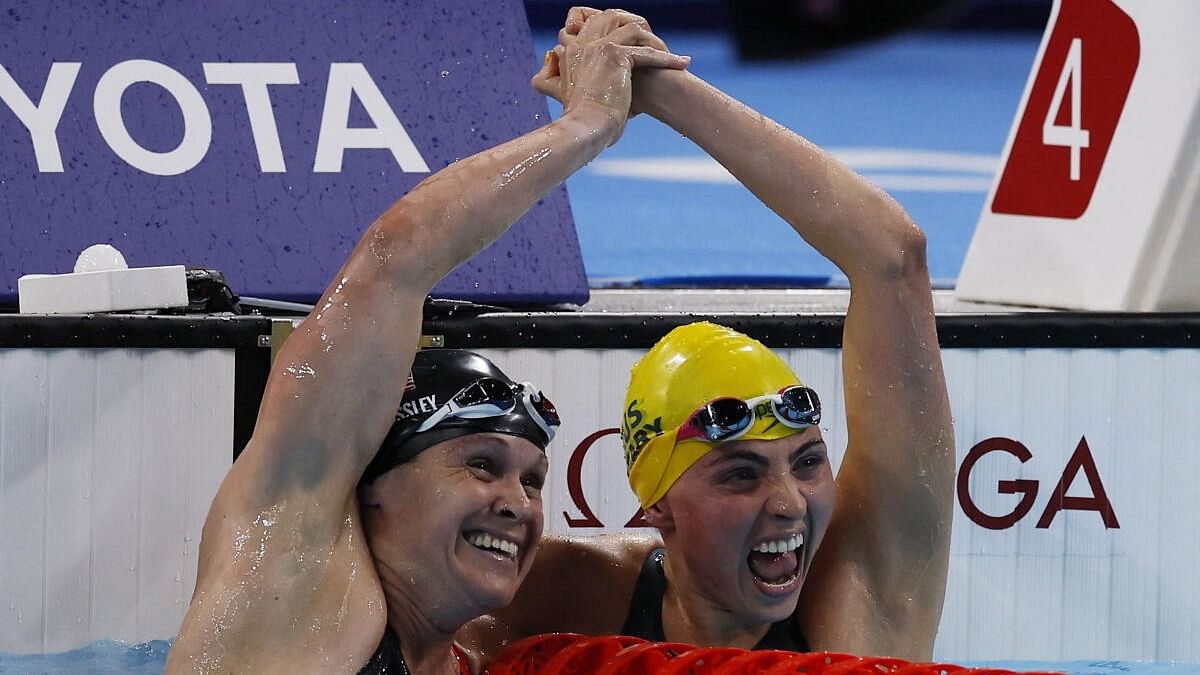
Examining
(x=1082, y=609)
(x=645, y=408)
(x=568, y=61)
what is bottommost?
(x=1082, y=609)

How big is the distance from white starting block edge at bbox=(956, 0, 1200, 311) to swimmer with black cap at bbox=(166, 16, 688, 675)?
1873 millimetres

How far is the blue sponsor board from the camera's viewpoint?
12.5ft

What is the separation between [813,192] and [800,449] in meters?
0.44

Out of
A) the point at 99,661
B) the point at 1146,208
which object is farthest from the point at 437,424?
the point at 1146,208

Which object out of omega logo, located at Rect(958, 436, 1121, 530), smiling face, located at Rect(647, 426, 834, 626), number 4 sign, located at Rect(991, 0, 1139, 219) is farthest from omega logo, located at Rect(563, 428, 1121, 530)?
smiling face, located at Rect(647, 426, 834, 626)

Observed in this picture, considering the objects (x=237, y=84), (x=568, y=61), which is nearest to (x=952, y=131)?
(x=237, y=84)

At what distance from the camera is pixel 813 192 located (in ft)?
8.54

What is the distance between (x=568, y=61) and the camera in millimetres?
2715

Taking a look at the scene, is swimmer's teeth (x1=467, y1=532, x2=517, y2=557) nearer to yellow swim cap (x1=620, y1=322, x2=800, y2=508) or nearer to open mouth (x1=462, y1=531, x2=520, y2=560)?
open mouth (x1=462, y1=531, x2=520, y2=560)

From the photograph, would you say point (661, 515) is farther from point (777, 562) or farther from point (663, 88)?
point (663, 88)

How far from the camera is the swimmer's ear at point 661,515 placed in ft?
8.47

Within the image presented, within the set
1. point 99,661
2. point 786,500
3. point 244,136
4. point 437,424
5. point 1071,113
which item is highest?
point 1071,113

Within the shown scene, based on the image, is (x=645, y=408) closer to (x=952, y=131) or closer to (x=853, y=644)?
(x=853, y=644)

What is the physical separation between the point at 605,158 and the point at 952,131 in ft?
7.41
